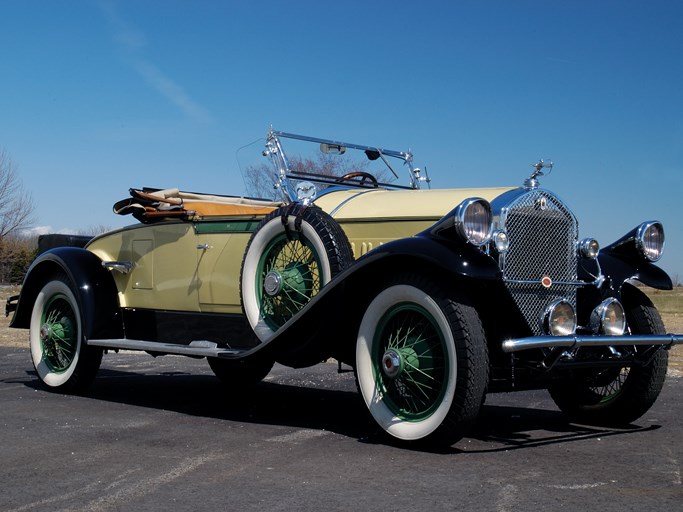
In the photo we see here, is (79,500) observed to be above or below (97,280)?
below

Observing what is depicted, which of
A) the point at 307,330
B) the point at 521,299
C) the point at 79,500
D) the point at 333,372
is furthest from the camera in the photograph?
the point at 333,372

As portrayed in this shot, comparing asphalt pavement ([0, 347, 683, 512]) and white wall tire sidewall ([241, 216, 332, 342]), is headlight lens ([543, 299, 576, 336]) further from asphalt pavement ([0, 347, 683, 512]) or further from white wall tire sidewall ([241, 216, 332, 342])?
white wall tire sidewall ([241, 216, 332, 342])

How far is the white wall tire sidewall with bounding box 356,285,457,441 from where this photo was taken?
4492 millimetres

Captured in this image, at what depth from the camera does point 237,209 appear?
743cm

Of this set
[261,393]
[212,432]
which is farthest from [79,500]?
[261,393]

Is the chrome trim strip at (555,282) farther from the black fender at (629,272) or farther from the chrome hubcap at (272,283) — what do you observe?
the chrome hubcap at (272,283)

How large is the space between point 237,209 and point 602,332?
11.3ft

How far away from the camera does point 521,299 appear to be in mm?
4996

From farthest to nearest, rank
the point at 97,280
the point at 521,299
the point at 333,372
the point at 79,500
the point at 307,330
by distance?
the point at 333,372 < the point at 97,280 < the point at 307,330 < the point at 521,299 < the point at 79,500

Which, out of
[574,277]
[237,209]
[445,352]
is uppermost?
[237,209]

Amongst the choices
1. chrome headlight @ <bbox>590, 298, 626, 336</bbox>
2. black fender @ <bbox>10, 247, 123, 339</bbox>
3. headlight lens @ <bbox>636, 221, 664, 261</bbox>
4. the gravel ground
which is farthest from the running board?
the gravel ground

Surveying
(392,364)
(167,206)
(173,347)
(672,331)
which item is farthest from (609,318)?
(672,331)

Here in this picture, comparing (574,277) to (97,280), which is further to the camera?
(97,280)

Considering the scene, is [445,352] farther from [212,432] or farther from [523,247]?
[212,432]
